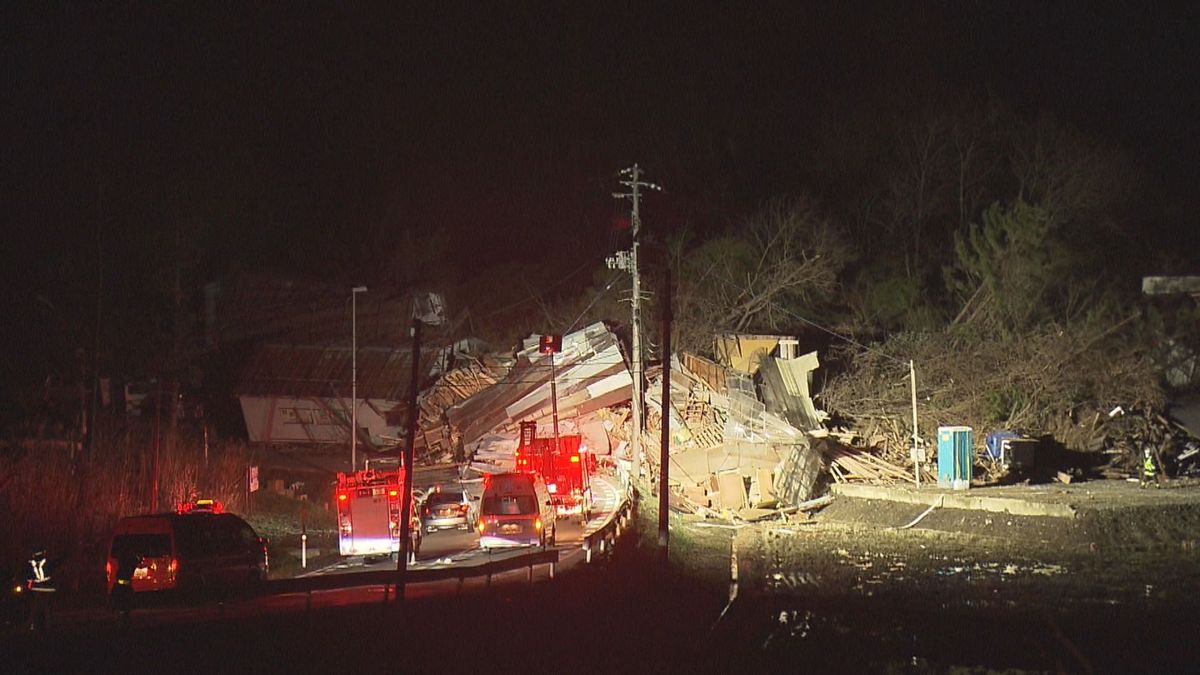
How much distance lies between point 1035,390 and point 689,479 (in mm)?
12894

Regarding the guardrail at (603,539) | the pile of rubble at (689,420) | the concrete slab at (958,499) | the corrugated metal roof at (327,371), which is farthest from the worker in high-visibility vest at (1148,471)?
the corrugated metal roof at (327,371)

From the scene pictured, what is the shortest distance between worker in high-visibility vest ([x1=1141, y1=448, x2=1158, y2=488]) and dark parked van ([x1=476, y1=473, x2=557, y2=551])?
18.7 metres

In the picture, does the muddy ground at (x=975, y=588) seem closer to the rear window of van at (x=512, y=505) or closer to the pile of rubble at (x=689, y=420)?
the pile of rubble at (x=689, y=420)

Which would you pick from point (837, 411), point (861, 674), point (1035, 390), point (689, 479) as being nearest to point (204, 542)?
point (861, 674)

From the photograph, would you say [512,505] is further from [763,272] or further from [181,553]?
[763,272]

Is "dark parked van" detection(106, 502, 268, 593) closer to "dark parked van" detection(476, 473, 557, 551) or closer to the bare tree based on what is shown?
"dark parked van" detection(476, 473, 557, 551)

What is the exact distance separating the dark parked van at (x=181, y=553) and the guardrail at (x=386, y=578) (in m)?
1.51

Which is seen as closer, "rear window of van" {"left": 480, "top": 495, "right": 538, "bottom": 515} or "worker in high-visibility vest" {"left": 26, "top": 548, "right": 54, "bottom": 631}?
"worker in high-visibility vest" {"left": 26, "top": 548, "right": 54, "bottom": 631}

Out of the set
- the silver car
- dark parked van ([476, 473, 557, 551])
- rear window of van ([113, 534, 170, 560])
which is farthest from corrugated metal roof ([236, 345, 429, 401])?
rear window of van ([113, 534, 170, 560])

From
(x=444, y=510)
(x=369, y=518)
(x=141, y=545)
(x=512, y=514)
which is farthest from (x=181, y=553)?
(x=444, y=510)

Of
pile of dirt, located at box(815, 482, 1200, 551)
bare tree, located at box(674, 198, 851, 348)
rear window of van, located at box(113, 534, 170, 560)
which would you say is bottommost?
pile of dirt, located at box(815, 482, 1200, 551)

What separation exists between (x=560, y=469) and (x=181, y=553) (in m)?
16.1

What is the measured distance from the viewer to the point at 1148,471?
1387 inches

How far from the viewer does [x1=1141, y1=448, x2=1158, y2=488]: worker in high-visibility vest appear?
3512 centimetres
